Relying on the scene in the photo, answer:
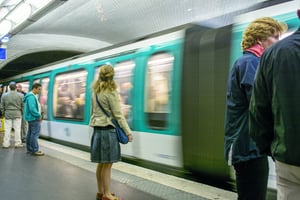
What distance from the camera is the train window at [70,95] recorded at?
812 centimetres

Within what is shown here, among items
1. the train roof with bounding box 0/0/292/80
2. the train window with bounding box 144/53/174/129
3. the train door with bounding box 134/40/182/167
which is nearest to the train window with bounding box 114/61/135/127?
the train door with bounding box 134/40/182/167

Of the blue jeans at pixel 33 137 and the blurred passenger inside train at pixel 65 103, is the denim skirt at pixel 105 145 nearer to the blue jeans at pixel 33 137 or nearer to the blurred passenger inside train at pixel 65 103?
the blue jeans at pixel 33 137

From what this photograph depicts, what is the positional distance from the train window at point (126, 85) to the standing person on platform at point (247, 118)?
3938 millimetres

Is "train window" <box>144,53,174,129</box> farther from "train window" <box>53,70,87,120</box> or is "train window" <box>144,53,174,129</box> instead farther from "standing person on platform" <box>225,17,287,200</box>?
"standing person on platform" <box>225,17,287,200</box>

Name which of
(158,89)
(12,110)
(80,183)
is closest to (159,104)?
(158,89)

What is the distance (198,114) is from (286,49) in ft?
10.4

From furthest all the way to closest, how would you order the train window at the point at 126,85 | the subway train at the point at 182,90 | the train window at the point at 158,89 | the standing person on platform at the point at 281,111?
the train window at the point at 126,85, the train window at the point at 158,89, the subway train at the point at 182,90, the standing person on platform at the point at 281,111

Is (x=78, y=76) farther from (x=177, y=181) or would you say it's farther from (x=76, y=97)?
(x=177, y=181)

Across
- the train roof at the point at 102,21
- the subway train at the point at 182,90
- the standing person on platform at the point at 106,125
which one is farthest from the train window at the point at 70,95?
the standing person on platform at the point at 106,125

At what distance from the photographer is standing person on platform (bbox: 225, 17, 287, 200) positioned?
2.15 m

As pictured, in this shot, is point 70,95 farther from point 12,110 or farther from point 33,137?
point 33,137

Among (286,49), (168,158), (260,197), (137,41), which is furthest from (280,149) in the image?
(137,41)

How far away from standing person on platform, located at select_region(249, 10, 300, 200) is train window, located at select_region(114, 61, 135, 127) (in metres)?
4.51

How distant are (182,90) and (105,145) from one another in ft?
5.24
